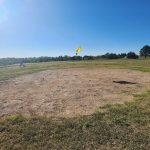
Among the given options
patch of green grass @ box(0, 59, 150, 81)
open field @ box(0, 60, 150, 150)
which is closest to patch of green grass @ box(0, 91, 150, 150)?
open field @ box(0, 60, 150, 150)

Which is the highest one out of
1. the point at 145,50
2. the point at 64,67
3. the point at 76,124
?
the point at 76,124

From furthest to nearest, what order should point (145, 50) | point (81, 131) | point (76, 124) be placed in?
point (145, 50), point (76, 124), point (81, 131)

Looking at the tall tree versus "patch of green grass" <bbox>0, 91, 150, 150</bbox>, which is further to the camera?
the tall tree

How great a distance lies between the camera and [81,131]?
6410mm

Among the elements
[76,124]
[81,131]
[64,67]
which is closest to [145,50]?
[64,67]

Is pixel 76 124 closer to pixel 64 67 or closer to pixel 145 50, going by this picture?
pixel 64 67

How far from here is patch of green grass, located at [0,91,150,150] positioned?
551cm

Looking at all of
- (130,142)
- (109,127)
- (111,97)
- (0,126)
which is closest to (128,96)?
(111,97)

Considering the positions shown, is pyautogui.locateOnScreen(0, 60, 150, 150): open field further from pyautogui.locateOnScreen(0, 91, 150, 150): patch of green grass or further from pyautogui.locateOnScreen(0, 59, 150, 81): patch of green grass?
pyautogui.locateOnScreen(0, 59, 150, 81): patch of green grass

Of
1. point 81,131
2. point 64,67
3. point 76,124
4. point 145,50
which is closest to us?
point 81,131

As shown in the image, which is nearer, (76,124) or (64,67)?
(76,124)

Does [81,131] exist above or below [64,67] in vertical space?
above

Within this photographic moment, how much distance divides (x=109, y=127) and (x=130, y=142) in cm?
117

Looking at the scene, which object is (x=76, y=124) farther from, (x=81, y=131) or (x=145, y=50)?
(x=145, y=50)
